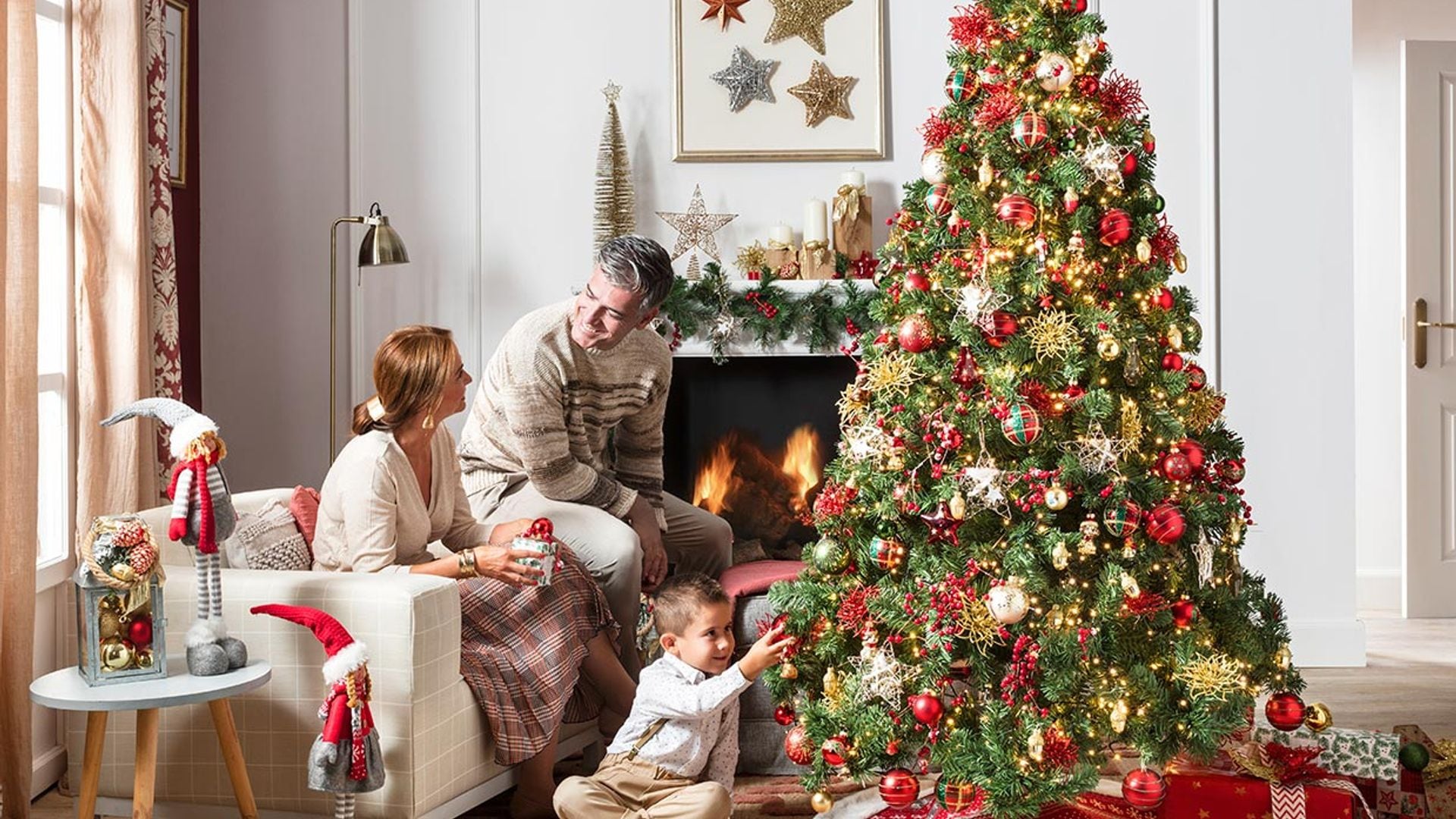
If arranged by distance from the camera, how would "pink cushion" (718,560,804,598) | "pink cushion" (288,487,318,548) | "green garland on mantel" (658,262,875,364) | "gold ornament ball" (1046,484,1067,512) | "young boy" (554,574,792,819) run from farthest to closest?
"green garland on mantel" (658,262,875,364) → "pink cushion" (718,560,804,598) → "pink cushion" (288,487,318,548) → "young boy" (554,574,792,819) → "gold ornament ball" (1046,484,1067,512)

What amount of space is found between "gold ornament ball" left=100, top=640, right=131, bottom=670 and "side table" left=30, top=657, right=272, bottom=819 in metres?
0.03

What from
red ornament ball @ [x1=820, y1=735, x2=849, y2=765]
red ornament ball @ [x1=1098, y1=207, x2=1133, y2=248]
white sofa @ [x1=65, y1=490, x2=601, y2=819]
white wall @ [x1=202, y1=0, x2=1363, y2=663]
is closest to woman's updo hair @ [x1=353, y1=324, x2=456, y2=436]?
white sofa @ [x1=65, y1=490, x2=601, y2=819]

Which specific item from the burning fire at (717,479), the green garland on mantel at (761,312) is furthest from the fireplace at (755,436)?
the green garland on mantel at (761,312)

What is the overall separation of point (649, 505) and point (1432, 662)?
2.68m

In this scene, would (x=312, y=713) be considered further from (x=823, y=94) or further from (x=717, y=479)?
(x=823, y=94)

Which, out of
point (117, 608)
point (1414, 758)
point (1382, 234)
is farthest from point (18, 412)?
point (1382, 234)

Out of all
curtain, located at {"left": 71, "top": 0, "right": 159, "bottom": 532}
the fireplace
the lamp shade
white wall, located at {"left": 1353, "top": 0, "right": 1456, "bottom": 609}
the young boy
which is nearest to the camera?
the young boy

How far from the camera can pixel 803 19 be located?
4.30 m

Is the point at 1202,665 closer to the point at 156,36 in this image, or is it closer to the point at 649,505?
the point at 649,505

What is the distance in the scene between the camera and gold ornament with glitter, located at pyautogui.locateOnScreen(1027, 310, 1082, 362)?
2.39 metres

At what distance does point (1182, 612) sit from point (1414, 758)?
2.13 feet

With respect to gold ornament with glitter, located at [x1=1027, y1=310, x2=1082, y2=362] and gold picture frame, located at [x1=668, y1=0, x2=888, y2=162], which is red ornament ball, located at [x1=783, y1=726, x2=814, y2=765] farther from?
gold picture frame, located at [x1=668, y1=0, x2=888, y2=162]

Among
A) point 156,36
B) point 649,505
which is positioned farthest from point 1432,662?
point 156,36

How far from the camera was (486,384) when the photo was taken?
340cm
